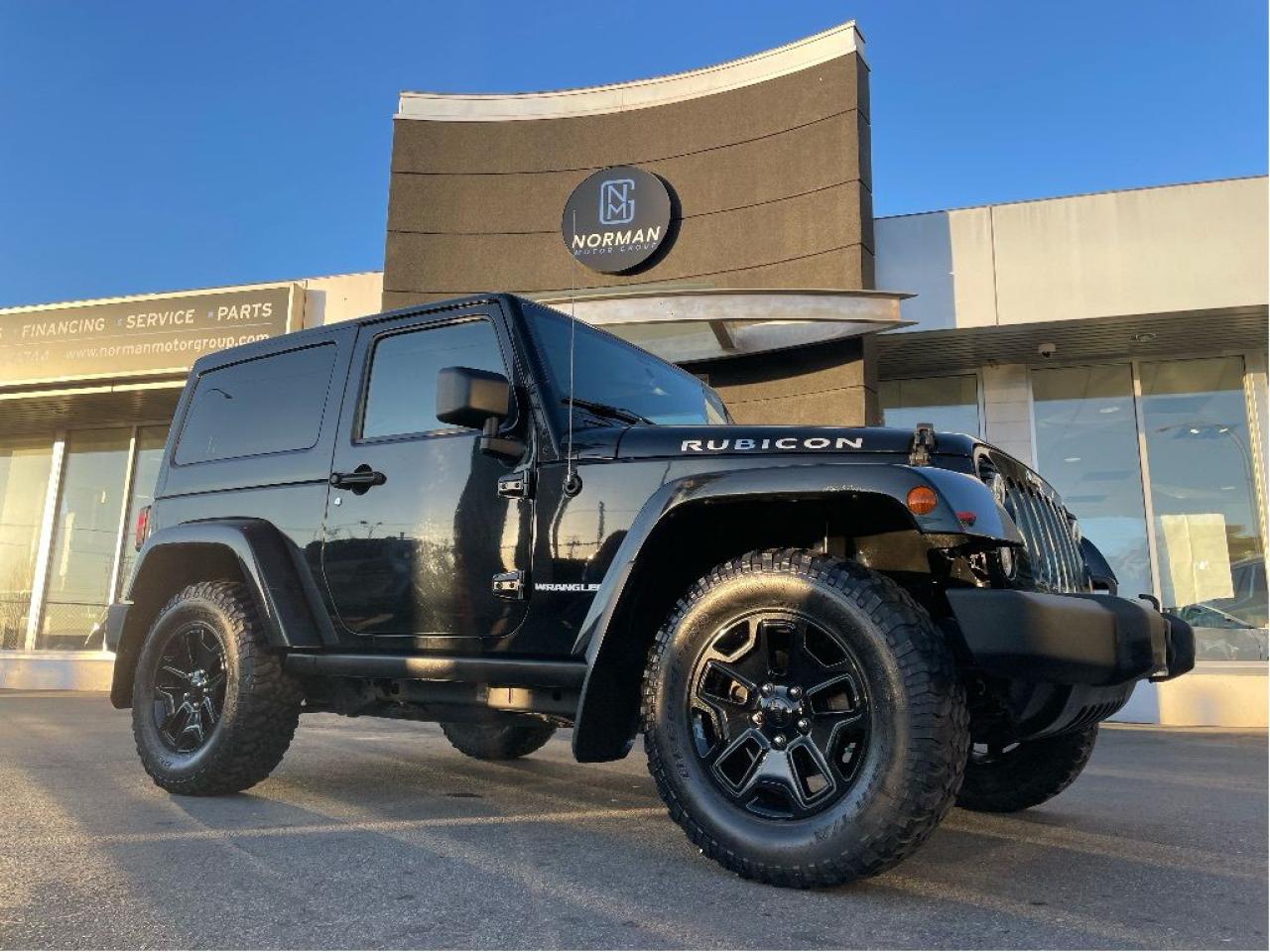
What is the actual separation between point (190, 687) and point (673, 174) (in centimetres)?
946

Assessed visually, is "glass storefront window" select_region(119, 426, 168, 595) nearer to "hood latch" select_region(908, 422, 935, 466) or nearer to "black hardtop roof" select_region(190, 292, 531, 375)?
"black hardtop roof" select_region(190, 292, 531, 375)

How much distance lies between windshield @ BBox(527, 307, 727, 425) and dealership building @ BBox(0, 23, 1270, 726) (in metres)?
5.76

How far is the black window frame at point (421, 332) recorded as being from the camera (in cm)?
349

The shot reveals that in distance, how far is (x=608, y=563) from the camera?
10.3 feet

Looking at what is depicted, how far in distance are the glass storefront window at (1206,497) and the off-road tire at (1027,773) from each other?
8460mm

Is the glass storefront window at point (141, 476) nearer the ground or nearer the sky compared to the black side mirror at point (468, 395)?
nearer the sky

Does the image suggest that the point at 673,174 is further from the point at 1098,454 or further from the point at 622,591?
the point at 622,591

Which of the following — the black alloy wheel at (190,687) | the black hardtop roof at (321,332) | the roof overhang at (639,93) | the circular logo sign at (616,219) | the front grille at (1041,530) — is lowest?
the black alloy wheel at (190,687)

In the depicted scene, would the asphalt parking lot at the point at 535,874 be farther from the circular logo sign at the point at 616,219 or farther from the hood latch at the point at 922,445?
the circular logo sign at the point at 616,219

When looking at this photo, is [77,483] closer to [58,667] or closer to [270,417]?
[58,667]

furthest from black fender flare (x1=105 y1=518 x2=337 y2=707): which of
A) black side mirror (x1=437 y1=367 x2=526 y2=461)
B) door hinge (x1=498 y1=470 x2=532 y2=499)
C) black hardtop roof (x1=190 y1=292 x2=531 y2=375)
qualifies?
black side mirror (x1=437 y1=367 x2=526 y2=461)

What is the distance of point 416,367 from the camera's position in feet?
13.0

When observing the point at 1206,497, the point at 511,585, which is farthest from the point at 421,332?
the point at 1206,497

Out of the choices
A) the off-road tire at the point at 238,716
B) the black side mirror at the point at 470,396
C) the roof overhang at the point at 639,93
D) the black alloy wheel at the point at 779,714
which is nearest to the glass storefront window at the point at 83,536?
the roof overhang at the point at 639,93
